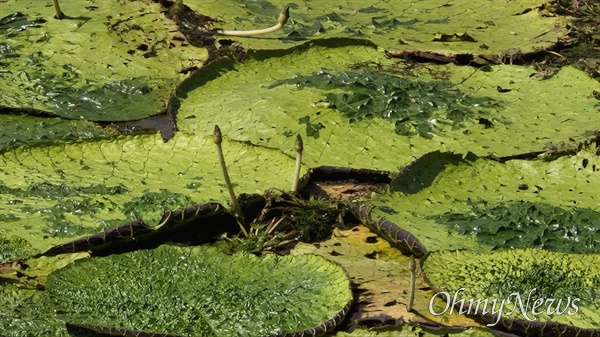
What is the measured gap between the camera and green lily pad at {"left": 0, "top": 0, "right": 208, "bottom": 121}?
538cm

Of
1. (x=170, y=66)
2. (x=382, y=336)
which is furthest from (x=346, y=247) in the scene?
(x=170, y=66)

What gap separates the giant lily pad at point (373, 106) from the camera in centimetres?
503

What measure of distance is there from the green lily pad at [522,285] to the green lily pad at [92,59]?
6.58 ft

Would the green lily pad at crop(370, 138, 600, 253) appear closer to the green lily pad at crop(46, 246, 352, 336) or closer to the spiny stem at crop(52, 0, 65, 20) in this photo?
the green lily pad at crop(46, 246, 352, 336)

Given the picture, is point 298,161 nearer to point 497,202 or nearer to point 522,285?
point 497,202

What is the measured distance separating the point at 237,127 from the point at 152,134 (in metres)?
0.45

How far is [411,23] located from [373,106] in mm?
1348

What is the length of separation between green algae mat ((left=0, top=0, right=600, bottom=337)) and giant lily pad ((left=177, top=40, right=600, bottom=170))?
1 centimetres

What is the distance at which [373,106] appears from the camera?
520 centimetres

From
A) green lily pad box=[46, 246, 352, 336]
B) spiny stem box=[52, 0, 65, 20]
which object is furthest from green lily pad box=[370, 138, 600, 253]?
spiny stem box=[52, 0, 65, 20]

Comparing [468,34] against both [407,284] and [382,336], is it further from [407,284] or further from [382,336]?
[382,336]

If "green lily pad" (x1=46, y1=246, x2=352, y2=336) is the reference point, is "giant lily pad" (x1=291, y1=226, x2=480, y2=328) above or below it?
below

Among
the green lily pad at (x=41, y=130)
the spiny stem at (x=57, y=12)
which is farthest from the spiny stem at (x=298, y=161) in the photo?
the spiny stem at (x=57, y=12)

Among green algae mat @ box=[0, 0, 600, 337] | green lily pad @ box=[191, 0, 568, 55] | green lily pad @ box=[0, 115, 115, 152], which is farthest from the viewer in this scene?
green lily pad @ box=[191, 0, 568, 55]
